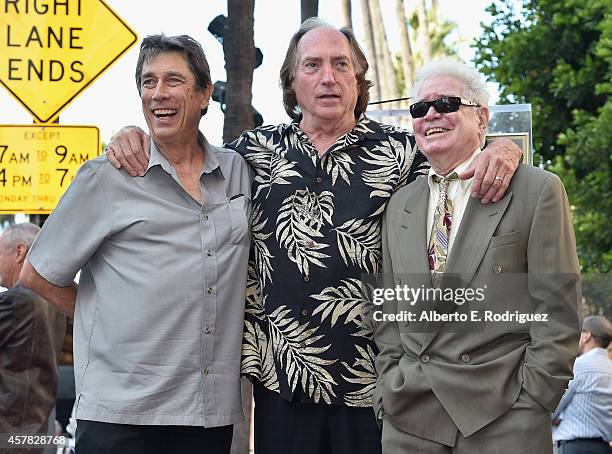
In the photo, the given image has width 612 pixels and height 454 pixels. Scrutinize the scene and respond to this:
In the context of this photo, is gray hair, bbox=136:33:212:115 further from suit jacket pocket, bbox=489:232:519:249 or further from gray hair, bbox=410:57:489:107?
suit jacket pocket, bbox=489:232:519:249

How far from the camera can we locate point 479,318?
387cm

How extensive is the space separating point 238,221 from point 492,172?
43.8 inches

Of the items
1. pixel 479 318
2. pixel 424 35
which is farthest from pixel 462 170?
pixel 424 35

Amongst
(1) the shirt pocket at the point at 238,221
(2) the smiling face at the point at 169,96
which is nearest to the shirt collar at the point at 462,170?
(1) the shirt pocket at the point at 238,221

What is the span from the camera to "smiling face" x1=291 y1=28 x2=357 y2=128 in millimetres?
4586

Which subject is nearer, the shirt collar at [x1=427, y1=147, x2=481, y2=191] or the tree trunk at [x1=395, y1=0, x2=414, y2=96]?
Answer: the shirt collar at [x1=427, y1=147, x2=481, y2=191]

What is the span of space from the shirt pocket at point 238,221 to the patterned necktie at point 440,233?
2.72 ft

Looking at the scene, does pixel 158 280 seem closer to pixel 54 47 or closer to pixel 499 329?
pixel 499 329

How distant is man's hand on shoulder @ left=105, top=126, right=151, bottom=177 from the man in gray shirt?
0.03 meters

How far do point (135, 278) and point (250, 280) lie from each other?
518mm

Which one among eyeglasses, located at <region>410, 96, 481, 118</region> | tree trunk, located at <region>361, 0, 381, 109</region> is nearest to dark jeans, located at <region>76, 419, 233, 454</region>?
eyeglasses, located at <region>410, 96, 481, 118</region>

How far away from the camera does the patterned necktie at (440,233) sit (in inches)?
158

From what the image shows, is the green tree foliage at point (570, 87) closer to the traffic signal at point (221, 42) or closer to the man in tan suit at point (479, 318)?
the traffic signal at point (221, 42)

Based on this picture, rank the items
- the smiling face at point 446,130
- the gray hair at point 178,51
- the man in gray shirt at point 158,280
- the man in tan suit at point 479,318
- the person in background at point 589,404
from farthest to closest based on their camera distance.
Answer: the person in background at point 589,404 < the gray hair at point 178,51 < the man in gray shirt at point 158,280 < the smiling face at point 446,130 < the man in tan suit at point 479,318
